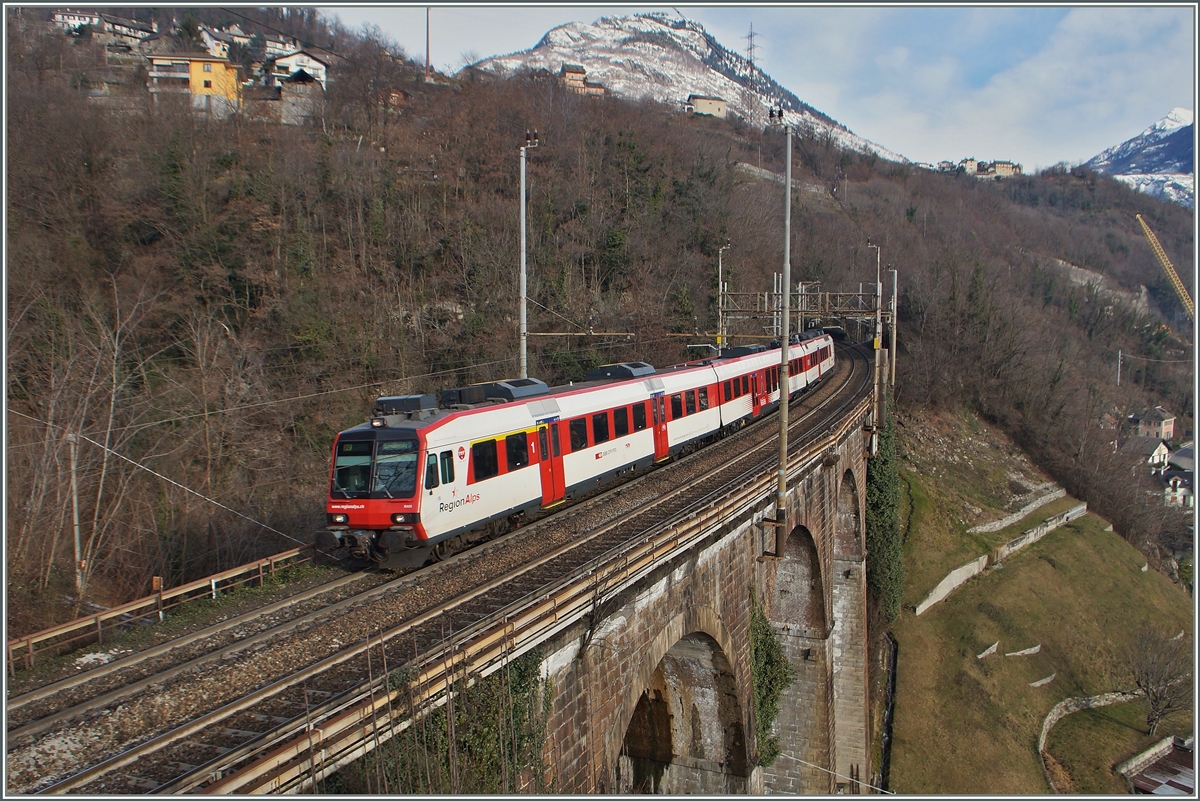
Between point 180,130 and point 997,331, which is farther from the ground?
point 180,130

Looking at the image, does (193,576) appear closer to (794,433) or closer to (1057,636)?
(794,433)

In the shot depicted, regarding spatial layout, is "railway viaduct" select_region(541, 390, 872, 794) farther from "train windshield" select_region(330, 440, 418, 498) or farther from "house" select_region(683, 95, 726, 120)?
"house" select_region(683, 95, 726, 120)

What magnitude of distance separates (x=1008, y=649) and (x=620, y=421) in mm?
28232

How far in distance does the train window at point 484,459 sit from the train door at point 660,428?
22.9 ft

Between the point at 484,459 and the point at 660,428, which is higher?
the point at 484,459

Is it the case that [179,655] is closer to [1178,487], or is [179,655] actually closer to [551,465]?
[551,465]

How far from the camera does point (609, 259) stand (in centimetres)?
3888

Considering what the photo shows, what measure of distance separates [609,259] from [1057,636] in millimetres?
29196

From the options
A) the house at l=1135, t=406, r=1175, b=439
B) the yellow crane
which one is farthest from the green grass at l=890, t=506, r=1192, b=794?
the yellow crane

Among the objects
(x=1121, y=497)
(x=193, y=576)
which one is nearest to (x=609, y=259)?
(x=193, y=576)

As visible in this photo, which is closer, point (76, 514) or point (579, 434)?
point (76, 514)

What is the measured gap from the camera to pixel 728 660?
14.8 metres

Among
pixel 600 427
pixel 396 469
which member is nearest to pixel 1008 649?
pixel 600 427

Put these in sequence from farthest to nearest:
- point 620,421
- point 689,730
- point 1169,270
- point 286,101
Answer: point 1169,270 → point 286,101 → point 620,421 → point 689,730
